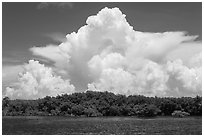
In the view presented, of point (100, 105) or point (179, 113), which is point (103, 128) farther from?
point (100, 105)

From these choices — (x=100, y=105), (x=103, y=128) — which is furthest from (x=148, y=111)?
(x=103, y=128)

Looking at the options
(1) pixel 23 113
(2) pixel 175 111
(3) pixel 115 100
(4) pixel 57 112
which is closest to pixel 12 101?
(1) pixel 23 113

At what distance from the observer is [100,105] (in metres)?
35.9

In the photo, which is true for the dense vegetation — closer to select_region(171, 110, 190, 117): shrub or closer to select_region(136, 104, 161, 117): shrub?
select_region(136, 104, 161, 117): shrub

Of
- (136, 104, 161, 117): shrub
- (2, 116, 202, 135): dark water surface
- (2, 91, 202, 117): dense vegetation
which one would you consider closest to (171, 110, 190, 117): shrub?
(2, 91, 202, 117): dense vegetation

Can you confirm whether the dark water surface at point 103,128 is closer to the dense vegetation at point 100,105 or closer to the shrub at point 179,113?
the shrub at point 179,113

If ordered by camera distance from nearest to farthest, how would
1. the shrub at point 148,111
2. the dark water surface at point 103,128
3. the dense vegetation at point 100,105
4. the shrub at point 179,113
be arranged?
the dark water surface at point 103,128 → the shrub at point 179,113 → the shrub at point 148,111 → the dense vegetation at point 100,105

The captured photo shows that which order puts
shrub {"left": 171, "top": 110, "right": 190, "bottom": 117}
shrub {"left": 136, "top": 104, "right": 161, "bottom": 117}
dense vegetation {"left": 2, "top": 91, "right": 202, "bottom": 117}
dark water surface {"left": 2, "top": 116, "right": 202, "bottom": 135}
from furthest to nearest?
dense vegetation {"left": 2, "top": 91, "right": 202, "bottom": 117}, shrub {"left": 136, "top": 104, "right": 161, "bottom": 117}, shrub {"left": 171, "top": 110, "right": 190, "bottom": 117}, dark water surface {"left": 2, "top": 116, "right": 202, "bottom": 135}

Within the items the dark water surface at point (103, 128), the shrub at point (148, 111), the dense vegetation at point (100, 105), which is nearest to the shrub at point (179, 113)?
the dense vegetation at point (100, 105)

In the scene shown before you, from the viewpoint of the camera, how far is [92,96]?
38125 millimetres

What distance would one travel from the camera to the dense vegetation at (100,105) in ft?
110

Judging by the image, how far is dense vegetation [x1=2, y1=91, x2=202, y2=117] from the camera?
33.6 metres

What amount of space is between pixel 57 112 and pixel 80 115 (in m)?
2.47

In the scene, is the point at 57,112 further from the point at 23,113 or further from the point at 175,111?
the point at 175,111
